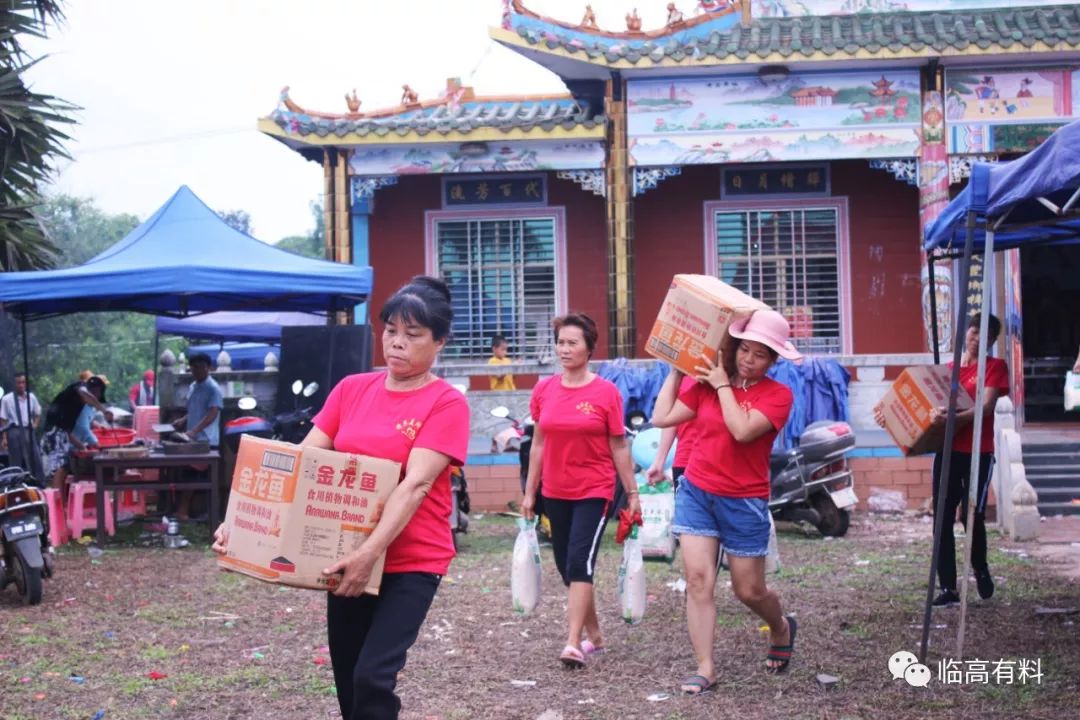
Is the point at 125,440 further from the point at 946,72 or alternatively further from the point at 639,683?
the point at 946,72

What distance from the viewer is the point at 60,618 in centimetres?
775

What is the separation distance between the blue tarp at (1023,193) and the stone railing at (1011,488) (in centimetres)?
313

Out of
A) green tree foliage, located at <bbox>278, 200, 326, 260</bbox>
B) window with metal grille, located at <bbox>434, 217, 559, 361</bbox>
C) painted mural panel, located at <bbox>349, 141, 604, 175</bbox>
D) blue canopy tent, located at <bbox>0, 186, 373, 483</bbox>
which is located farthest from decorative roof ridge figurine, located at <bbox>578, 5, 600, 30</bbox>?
green tree foliage, located at <bbox>278, 200, 326, 260</bbox>

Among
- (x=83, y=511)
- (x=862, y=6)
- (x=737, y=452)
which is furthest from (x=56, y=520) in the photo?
→ (x=862, y=6)

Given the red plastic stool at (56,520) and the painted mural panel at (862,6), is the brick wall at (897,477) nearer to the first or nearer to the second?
the painted mural panel at (862,6)

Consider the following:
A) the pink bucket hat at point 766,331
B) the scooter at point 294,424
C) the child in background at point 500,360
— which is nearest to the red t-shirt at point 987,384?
the pink bucket hat at point 766,331

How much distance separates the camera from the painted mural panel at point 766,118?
14422 mm

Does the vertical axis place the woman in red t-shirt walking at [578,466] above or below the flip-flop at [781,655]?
above

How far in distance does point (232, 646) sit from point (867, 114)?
407 inches

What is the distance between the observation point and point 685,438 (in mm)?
6215

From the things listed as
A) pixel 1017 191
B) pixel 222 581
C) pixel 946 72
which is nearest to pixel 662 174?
pixel 946 72

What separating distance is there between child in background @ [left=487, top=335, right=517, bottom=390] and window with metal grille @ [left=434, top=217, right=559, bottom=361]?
0.98ft

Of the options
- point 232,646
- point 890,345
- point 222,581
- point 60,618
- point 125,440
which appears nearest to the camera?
point 232,646

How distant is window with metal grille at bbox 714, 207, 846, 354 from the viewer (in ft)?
53.8
